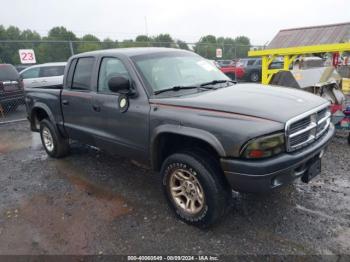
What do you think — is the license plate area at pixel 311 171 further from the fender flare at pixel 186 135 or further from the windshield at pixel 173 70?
the windshield at pixel 173 70

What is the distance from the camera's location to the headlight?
8.59 ft

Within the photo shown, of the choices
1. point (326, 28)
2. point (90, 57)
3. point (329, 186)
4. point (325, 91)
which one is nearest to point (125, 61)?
point (90, 57)

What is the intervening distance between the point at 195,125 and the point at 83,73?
Result: 239 cm

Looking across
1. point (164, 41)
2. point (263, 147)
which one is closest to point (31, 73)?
point (263, 147)

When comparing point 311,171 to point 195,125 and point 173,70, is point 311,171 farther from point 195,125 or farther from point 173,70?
point 173,70

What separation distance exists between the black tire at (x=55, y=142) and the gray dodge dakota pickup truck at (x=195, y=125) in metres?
Result: 0.99

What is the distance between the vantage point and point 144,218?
3533 mm

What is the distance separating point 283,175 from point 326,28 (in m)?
8.07

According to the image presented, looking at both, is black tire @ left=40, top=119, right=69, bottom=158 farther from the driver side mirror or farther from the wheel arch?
the driver side mirror

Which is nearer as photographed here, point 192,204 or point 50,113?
Answer: point 192,204

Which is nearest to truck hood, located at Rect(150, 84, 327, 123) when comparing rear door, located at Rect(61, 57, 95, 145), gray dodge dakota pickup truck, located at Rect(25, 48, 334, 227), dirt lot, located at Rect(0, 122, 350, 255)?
gray dodge dakota pickup truck, located at Rect(25, 48, 334, 227)

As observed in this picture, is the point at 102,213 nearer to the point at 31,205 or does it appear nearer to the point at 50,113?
the point at 31,205

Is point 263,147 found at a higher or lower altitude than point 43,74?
lower

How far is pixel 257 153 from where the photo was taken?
2.64 metres
